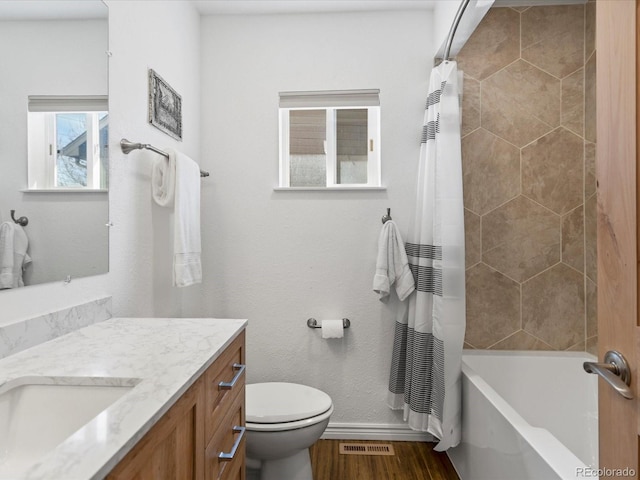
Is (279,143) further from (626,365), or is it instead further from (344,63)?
(626,365)

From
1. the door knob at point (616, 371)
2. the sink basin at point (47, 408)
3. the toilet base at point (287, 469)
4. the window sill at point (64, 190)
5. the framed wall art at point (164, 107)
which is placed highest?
the framed wall art at point (164, 107)

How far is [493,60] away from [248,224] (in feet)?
5.55

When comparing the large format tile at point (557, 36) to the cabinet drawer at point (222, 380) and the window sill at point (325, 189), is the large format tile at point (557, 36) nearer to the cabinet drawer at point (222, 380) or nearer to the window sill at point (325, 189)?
the window sill at point (325, 189)

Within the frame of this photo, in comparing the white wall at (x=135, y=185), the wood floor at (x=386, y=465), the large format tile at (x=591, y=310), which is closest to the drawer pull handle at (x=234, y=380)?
the white wall at (x=135, y=185)

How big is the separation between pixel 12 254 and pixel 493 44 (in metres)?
2.40

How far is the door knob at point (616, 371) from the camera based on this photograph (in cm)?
66

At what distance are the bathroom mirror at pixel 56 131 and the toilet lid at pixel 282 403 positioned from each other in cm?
86

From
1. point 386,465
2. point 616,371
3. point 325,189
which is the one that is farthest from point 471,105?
point 386,465

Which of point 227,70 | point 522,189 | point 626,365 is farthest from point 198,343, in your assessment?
point 522,189

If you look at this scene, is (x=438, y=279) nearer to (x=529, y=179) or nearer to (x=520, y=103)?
(x=529, y=179)

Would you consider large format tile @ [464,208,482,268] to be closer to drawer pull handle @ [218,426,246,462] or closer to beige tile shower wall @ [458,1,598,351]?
beige tile shower wall @ [458,1,598,351]

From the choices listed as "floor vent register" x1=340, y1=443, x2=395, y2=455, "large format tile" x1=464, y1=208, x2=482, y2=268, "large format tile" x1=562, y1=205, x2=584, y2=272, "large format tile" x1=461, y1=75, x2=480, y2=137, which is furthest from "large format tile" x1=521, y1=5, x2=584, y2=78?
"floor vent register" x1=340, y1=443, x2=395, y2=455

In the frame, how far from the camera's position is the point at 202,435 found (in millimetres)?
856

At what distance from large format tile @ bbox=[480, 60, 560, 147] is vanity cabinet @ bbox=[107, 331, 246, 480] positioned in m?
1.84
